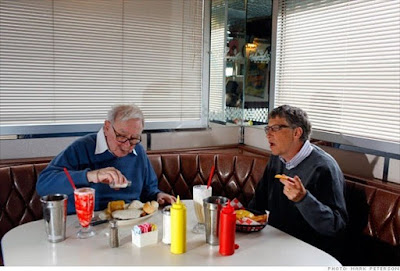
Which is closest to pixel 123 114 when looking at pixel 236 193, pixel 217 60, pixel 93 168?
pixel 93 168

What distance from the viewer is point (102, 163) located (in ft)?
6.95

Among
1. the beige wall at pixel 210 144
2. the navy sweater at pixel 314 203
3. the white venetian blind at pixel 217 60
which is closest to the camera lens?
the navy sweater at pixel 314 203

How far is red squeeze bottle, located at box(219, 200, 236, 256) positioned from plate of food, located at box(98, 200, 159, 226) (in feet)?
1.58

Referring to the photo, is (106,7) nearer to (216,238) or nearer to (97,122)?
(97,122)

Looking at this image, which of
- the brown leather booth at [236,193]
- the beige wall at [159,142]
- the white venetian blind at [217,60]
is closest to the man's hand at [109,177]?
the brown leather booth at [236,193]

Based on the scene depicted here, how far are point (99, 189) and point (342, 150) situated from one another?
1.69 meters

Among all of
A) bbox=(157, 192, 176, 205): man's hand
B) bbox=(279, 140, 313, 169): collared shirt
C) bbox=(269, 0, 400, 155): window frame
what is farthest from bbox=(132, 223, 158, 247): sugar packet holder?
bbox=(269, 0, 400, 155): window frame

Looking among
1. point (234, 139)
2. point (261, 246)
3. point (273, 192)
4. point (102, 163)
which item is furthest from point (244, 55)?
point (261, 246)

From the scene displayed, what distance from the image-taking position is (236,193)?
2.95m

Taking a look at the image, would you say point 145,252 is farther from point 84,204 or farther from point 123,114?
point 123,114

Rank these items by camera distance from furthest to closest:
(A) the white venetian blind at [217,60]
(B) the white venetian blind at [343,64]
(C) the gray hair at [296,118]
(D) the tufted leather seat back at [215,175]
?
(A) the white venetian blind at [217,60] → (D) the tufted leather seat back at [215,175] → (B) the white venetian blind at [343,64] → (C) the gray hair at [296,118]

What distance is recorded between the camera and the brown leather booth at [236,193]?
81.5 inches

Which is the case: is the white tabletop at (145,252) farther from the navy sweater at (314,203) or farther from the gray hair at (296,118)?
the gray hair at (296,118)

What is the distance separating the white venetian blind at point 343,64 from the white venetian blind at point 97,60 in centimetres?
86
